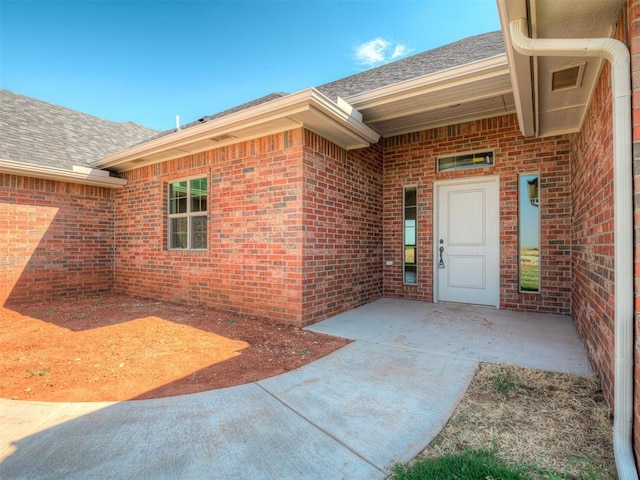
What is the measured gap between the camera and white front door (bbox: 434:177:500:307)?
5500mm

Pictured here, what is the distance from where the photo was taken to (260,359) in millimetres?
3377

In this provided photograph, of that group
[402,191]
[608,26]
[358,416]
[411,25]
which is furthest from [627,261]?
[411,25]

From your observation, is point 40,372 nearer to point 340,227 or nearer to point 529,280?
point 340,227

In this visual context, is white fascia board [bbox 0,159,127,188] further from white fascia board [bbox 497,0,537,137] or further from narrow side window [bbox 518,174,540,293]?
narrow side window [bbox 518,174,540,293]

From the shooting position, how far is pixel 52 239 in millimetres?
6746

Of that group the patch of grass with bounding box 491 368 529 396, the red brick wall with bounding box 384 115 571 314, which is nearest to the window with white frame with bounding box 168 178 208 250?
the red brick wall with bounding box 384 115 571 314

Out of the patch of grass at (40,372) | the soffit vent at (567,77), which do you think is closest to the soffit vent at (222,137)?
the patch of grass at (40,372)

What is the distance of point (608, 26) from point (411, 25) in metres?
5.69

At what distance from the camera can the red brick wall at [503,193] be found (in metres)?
4.95

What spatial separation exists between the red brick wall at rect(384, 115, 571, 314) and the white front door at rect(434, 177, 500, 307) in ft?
0.44

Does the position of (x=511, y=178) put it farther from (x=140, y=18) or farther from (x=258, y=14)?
(x=140, y=18)

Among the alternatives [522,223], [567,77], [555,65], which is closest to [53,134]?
[555,65]

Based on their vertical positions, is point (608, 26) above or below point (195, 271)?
above

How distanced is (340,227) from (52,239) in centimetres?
620
